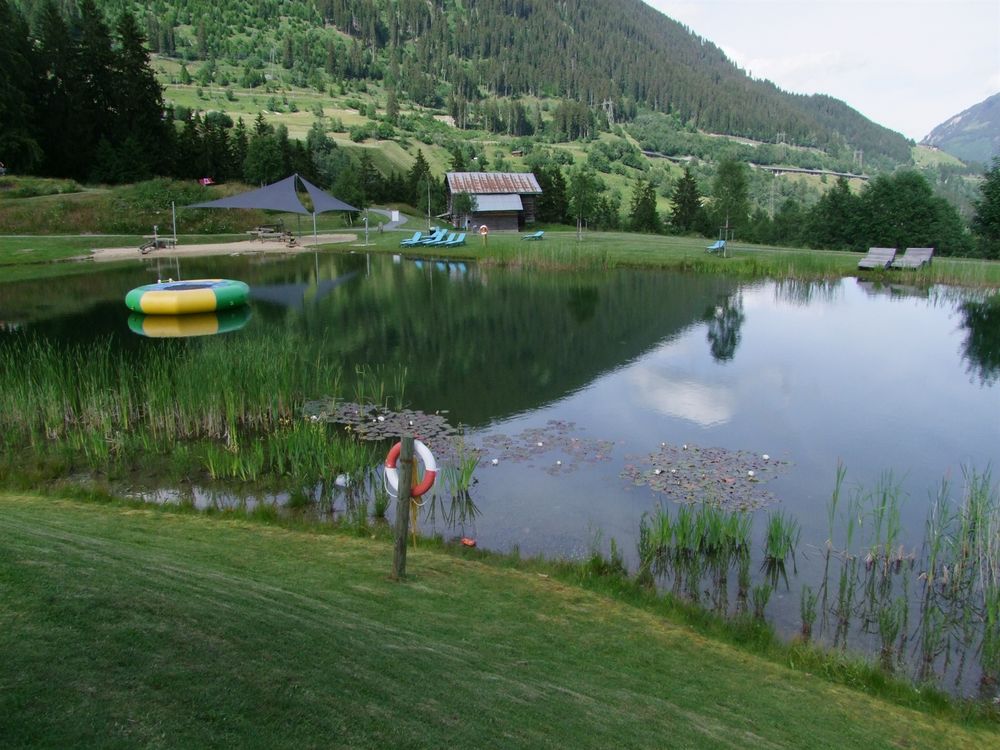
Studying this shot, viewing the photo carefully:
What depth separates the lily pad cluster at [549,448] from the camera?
10.2 metres

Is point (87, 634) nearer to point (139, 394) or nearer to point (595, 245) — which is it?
point (139, 394)

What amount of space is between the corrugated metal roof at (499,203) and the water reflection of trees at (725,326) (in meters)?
27.9

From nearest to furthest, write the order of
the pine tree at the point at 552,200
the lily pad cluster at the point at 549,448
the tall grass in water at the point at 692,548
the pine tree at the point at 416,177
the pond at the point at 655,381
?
the tall grass in water at the point at 692,548, the pond at the point at 655,381, the lily pad cluster at the point at 549,448, the pine tree at the point at 552,200, the pine tree at the point at 416,177

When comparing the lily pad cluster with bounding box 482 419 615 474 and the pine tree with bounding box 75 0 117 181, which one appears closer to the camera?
the lily pad cluster with bounding box 482 419 615 474

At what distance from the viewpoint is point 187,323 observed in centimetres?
1797

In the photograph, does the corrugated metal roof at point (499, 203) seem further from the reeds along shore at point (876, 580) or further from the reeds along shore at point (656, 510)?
the reeds along shore at point (876, 580)

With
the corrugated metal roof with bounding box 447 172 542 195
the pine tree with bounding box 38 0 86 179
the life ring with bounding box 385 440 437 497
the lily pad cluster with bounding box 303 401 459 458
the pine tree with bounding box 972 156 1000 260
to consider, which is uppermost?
the pine tree with bounding box 38 0 86 179

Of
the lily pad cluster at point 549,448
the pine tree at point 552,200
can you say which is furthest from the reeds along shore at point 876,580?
the pine tree at point 552,200

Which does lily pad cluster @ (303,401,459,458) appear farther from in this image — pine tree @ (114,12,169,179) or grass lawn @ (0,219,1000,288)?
pine tree @ (114,12,169,179)

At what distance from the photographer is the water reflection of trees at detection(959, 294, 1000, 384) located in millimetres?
15453

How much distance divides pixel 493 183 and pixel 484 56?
117 metres

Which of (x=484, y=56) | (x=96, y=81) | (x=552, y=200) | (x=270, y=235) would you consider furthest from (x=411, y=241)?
(x=484, y=56)

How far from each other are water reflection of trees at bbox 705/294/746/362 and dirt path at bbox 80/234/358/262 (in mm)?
20542

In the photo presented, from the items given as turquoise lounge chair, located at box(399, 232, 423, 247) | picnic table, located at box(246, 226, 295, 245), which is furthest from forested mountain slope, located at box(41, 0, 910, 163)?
turquoise lounge chair, located at box(399, 232, 423, 247)
